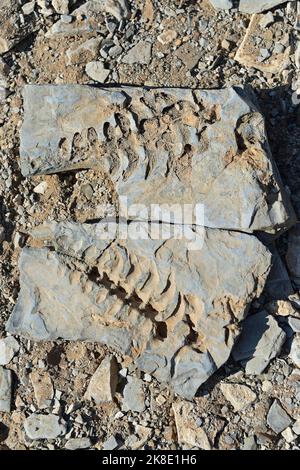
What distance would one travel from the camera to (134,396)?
3727 millimetres

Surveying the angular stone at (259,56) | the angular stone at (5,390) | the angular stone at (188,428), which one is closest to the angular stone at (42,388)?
the angular stone at (5,390)

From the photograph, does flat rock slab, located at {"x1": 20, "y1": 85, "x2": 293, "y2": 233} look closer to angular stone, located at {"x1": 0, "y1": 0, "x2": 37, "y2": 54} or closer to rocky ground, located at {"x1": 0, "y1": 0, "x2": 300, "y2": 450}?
rocky ground, located at {"x1": 0, "y1": 0, "x2": 300, "y2": 450}

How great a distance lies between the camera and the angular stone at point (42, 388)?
379cm

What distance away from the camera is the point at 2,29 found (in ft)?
14.0

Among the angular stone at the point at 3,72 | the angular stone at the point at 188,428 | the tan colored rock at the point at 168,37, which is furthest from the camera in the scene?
the angular stone at the point at 3,72

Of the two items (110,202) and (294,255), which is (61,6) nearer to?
(110,202)

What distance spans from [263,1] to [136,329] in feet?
7.14

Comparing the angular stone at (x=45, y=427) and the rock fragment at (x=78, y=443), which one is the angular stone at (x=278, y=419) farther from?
the angular stone at (x=45, y=427)

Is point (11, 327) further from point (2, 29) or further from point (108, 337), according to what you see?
point (2, 29)

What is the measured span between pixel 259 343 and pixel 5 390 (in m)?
1.51

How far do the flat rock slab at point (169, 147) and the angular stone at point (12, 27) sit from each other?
66cm

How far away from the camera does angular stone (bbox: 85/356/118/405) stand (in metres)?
3.73

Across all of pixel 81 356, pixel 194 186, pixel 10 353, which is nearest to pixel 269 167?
pixel 194 186

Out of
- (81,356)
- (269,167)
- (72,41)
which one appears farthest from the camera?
(72,41)
